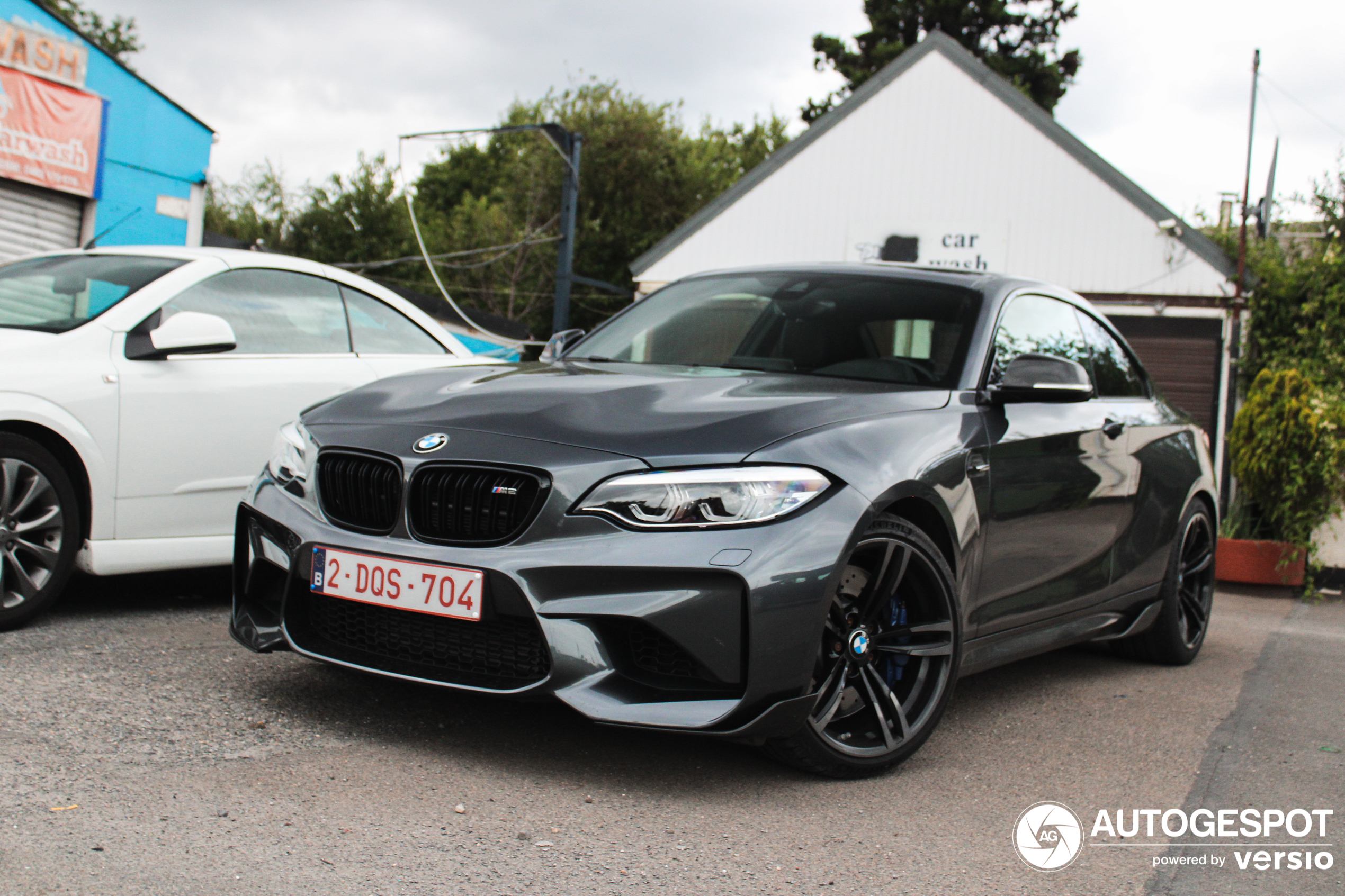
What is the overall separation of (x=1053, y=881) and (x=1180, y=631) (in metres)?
3.00

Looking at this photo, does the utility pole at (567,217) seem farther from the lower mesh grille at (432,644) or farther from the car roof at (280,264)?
the lower mesh grille at (432,644)

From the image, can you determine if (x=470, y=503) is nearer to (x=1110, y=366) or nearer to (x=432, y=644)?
(x=432, y=644)

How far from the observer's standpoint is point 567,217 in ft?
72.0

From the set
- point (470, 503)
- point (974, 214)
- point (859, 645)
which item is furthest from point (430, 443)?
point (974, 214)

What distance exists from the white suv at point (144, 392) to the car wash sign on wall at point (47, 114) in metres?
9.17

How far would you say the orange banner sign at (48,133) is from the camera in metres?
13.1

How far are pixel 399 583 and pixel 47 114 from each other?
12.7 metres

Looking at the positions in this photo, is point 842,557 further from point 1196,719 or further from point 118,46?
point 118,46

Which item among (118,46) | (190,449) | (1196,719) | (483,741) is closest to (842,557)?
(483,741)

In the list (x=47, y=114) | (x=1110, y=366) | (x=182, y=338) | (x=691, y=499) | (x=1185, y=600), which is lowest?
(x=1185, y=600)

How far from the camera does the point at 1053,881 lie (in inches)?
110

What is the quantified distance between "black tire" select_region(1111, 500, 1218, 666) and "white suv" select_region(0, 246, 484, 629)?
353 cm

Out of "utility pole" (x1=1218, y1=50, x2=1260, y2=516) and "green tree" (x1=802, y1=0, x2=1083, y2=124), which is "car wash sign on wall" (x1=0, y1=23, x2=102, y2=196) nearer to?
"utility pole" (x1=1218, y1=50, x2=1260, y2=516)

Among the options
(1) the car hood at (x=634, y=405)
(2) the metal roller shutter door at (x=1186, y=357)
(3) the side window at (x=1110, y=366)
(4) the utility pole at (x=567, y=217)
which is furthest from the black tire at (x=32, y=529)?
(4) the utility pole at (x=567, y=217)
